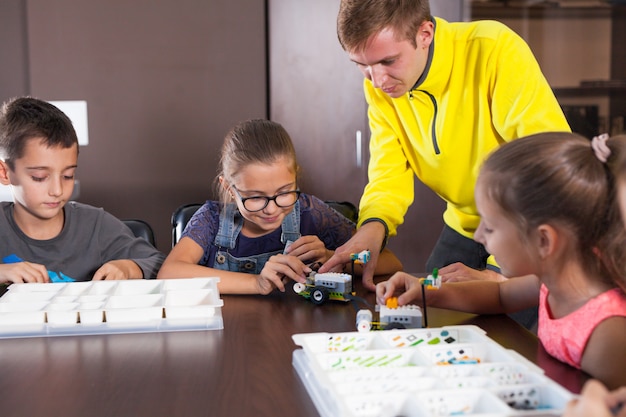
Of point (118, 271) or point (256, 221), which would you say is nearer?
point (118, 271)

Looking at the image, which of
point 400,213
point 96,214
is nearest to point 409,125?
point 400,213

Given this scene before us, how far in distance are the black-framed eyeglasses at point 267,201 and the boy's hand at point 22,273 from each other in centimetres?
53

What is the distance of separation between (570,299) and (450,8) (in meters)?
2.04

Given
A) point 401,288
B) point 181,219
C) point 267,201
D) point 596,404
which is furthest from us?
point 181,219

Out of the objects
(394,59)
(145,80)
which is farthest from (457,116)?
(145,80)

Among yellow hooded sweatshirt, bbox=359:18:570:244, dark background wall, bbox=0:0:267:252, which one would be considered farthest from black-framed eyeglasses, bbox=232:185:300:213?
dark background wall, bbox=0:0:267:252

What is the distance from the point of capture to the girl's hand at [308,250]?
1813mm

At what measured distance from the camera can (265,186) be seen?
1.90 meters

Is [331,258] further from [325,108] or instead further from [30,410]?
[325,108]

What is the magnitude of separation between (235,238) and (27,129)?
0.65 meters

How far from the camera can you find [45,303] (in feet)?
4.64

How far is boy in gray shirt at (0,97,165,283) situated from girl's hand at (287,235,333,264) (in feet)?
1.35

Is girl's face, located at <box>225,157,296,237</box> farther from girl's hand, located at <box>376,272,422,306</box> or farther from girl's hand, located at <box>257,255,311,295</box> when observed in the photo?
girl's hand, located at <box>376,272,422,306</box>

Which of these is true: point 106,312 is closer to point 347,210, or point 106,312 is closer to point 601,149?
point 601,149
